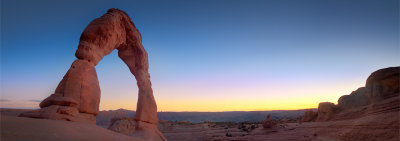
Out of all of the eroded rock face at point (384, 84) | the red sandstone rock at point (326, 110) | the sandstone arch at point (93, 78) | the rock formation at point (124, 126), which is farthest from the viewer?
the red sandstone rock at point (326, 110)

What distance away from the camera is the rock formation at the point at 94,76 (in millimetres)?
5895

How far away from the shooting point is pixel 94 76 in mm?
7434

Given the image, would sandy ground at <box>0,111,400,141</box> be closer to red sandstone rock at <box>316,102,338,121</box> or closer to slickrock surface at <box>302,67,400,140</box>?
slickrock surface at <box>302,67,400,140</box>

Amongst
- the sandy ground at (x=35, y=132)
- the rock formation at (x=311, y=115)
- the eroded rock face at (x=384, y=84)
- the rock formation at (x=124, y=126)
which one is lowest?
the rock formation at (x=311, y=115)

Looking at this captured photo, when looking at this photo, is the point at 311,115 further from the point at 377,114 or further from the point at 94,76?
the point at 94,76

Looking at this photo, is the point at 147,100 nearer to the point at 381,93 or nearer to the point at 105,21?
the point at 105,21

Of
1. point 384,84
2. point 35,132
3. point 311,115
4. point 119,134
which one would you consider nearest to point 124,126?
point 119,134

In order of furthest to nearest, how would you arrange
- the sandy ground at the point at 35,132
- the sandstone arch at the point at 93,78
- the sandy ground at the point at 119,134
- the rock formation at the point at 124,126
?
the rock formation at the point at 124,126, the sandstone arch at the point at 93,78, the sandy ground at the point at 119,134, the sandy ground at the point at 35,132

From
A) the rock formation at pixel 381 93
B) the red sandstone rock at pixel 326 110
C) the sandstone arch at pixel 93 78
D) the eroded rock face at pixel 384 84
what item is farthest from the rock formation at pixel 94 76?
the red sandstone rock at pixel 326 110

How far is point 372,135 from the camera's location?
785 cm

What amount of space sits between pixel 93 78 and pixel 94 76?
0.15 metres

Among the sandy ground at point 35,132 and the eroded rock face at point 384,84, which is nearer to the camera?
the sandy ground at point 35,132

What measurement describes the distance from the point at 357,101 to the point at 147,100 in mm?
14787

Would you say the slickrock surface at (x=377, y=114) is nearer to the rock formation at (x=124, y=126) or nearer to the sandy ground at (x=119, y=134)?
the sandy ground at (x=119, y=134)
